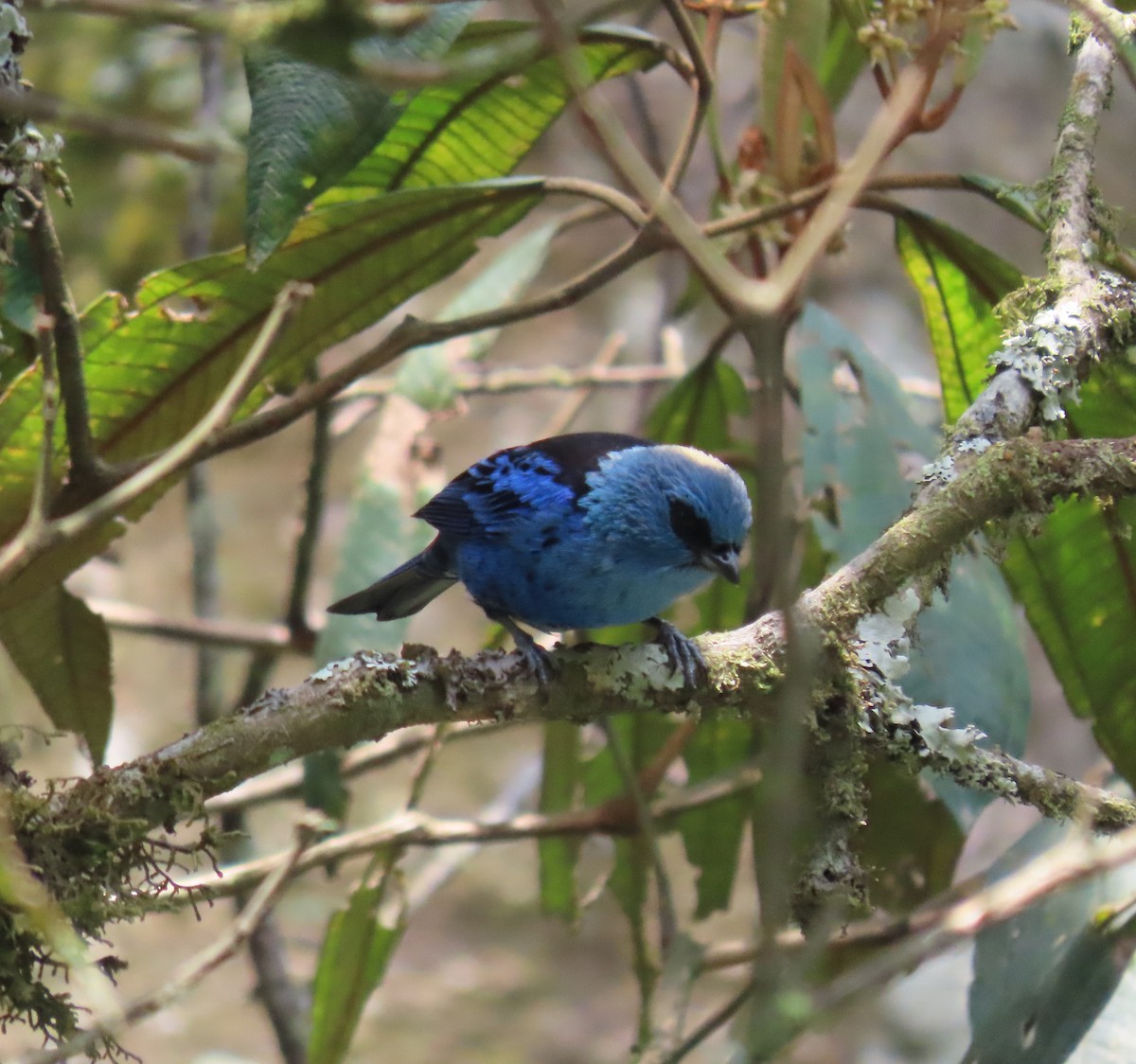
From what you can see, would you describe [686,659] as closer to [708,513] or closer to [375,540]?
[708,513]

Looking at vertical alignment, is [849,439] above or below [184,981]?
above

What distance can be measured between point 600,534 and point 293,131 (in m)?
1.03

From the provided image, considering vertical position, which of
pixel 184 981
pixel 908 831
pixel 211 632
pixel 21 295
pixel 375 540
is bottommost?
pixel 908 831

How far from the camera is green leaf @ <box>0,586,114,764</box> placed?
258 centimetres

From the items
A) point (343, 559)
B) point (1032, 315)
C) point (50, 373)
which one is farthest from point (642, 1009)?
point (50, 373)

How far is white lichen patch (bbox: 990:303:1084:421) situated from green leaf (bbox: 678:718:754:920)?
1582 mm

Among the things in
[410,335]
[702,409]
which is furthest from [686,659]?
[702,409]

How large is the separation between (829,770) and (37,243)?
1.54 meters

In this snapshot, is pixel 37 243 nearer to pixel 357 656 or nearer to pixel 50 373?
pixel 50 373

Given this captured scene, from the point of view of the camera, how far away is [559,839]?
3508 mm

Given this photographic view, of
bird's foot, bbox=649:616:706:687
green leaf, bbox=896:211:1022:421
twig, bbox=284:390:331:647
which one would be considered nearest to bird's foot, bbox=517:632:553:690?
bird's foot, bbox=649:616:706:687

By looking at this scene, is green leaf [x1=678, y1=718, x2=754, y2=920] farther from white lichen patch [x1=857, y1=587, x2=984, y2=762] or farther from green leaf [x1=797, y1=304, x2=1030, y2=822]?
white lichen patch [x1=857, y1=587, x2=984, y2=762]

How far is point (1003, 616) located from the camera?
108 inches

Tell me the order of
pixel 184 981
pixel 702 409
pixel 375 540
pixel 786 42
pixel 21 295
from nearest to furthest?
1. pixel 184 981
2. pixel 21 295
3. pixel 786 42
4. pixel 375 540
5. pixel 702 409
